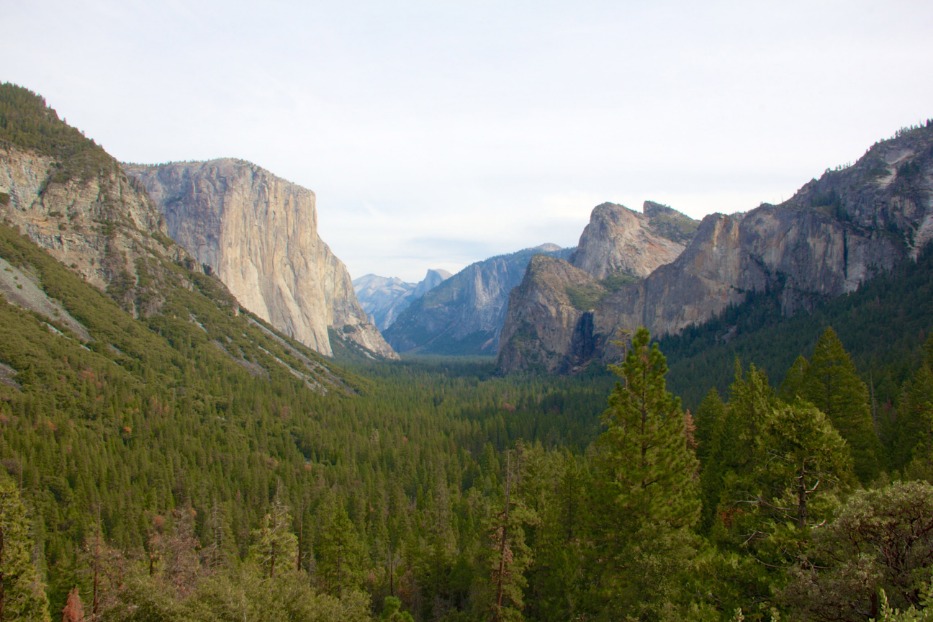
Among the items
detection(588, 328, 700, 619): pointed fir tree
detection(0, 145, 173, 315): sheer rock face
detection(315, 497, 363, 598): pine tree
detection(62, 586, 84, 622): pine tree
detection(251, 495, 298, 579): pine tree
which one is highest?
detection(0, 145, 173, 315): sheer rock face

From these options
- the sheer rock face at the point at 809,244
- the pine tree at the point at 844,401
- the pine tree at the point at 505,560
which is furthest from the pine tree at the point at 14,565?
the sheer rock face at the point at 809,244

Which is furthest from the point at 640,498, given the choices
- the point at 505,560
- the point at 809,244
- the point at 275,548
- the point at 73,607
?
the point at 809,244

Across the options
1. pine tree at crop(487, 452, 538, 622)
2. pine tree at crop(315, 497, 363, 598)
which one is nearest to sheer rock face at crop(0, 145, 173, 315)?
pine tree at crop(315, 497, 363, 598)

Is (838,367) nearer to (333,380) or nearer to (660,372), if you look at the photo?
(660,372)

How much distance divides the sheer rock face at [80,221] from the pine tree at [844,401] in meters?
133

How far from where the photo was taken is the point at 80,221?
132 meters

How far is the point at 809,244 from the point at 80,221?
177m

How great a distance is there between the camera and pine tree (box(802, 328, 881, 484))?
3425 cm

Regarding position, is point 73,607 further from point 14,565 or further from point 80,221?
point 80,221

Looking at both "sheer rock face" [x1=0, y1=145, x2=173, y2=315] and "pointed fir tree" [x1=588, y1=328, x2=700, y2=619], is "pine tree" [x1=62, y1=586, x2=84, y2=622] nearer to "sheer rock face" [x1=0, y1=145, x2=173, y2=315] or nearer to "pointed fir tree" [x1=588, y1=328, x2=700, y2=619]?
"pointed fir tree" [x1=588, y1=328, x2=700, y2=619]

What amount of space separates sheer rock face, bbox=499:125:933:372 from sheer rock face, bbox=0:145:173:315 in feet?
459

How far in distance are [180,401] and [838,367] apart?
326ft

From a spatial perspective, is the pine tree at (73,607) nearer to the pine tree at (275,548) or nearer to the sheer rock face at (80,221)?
the pine tree at (275,548)

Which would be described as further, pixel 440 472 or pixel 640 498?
pixel 440 472
